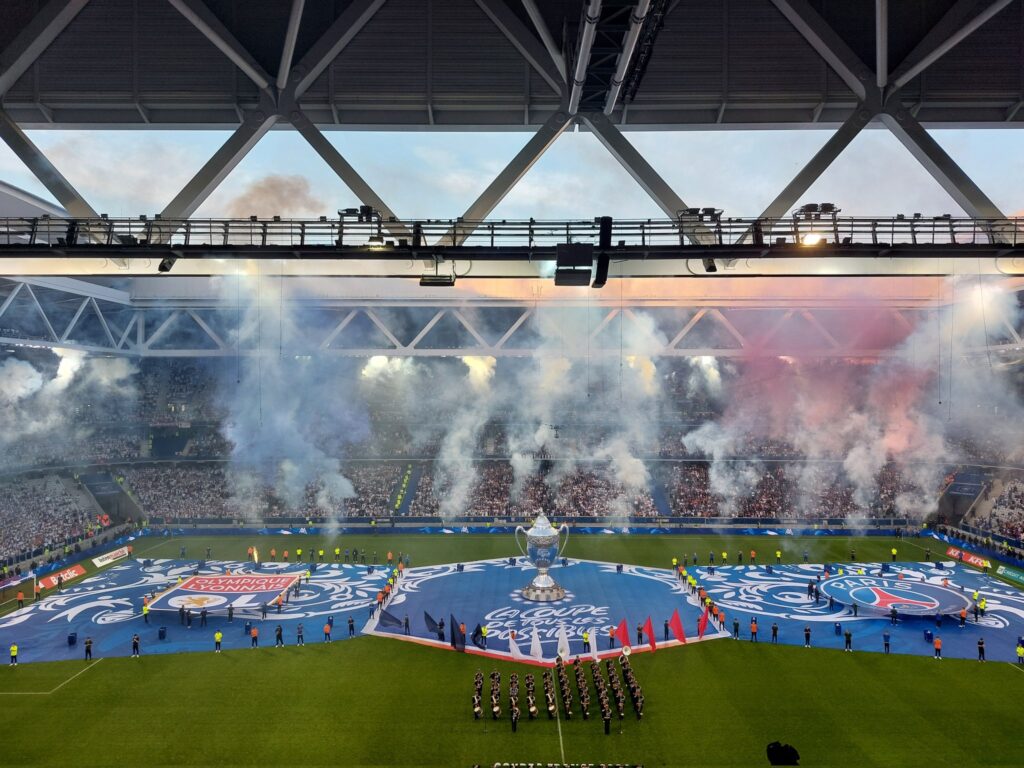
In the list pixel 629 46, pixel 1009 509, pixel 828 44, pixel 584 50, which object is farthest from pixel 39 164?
pixel 1009 509

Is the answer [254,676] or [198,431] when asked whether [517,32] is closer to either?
[254,676]

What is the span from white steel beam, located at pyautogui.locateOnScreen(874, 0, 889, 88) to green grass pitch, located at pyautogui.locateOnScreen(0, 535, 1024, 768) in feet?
47.1

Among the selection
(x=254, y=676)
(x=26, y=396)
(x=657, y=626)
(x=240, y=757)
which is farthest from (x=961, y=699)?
(x=26, y=396)

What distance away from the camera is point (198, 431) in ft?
167

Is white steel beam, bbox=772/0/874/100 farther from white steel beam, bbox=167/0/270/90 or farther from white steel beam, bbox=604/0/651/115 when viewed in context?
white steel beam, bbox=167/0/270/90

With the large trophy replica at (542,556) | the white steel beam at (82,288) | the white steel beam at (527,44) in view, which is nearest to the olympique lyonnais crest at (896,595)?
the large trophy replica at (542,556)

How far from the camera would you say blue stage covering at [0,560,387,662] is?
2172 cm

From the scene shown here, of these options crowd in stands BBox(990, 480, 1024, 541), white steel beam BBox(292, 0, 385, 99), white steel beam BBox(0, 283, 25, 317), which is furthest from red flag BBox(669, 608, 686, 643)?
white steel beam BBox(0, 283, 25, 317)

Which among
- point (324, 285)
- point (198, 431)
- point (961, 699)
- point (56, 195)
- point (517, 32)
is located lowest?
point (961, 699)

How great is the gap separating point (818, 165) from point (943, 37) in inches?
114

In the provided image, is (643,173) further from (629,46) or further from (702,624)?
(702,624)

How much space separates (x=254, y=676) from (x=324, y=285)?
2858cm

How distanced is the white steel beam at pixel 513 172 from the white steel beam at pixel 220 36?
4.72 m

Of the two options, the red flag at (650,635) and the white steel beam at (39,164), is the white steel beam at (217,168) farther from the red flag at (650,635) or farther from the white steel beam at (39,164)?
the red flag at (650,635)
